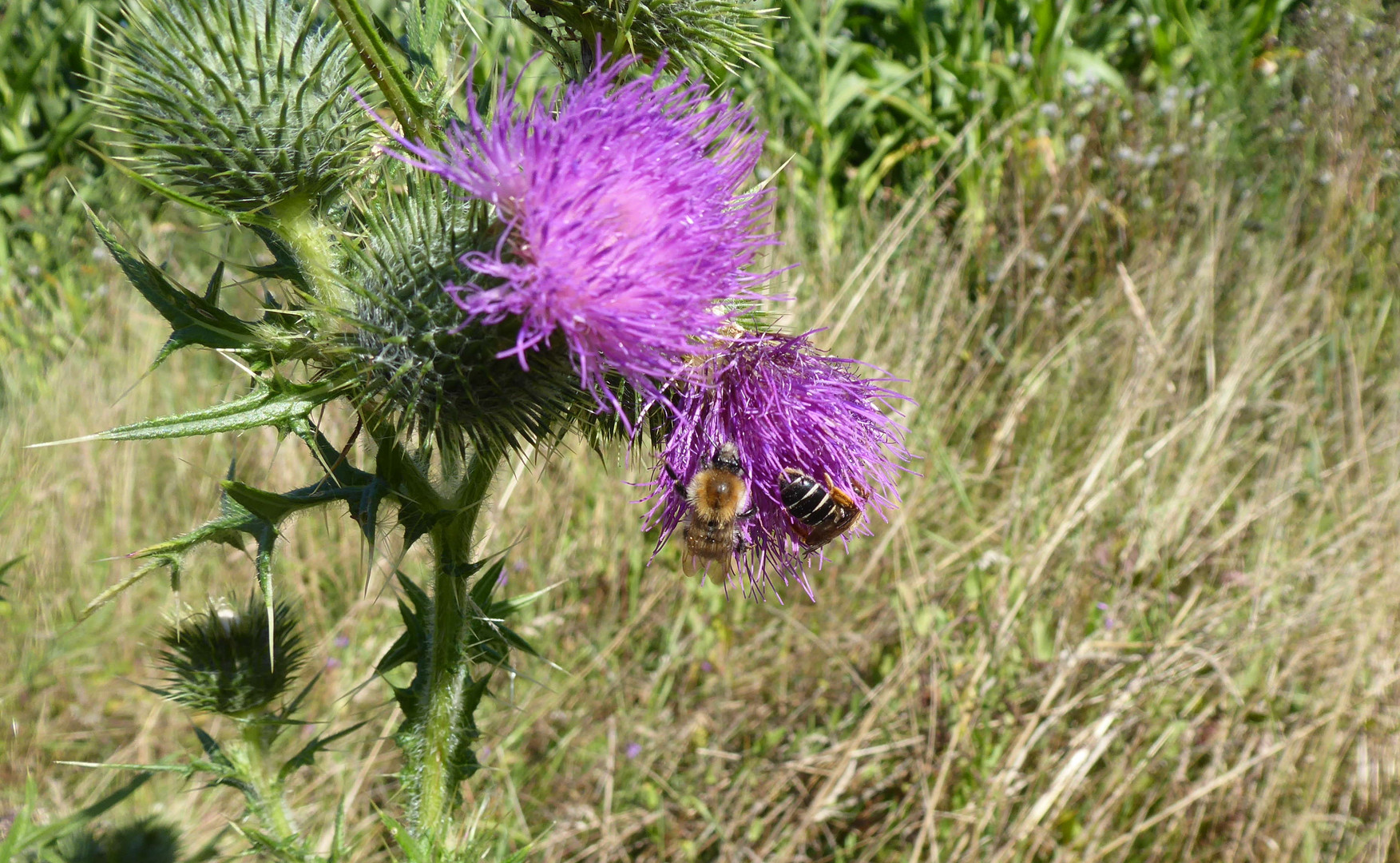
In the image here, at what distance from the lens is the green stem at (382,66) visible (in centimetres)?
138

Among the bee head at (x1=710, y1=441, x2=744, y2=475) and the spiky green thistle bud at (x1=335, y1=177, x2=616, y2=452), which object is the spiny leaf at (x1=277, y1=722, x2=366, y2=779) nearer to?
the spiky green thistle bud at (x1=335, y1=177, x2=616, y2=452)

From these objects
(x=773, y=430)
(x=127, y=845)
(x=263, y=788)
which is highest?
(x=773, y=430)

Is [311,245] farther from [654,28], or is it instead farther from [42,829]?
[42,829]

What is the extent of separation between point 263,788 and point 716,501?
116cm

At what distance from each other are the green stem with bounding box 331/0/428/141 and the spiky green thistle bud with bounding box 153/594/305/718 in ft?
3.76

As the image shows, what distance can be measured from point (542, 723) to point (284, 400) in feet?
8.12

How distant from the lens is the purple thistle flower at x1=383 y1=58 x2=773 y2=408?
1.45 meters

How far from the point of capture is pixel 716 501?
1953 mm

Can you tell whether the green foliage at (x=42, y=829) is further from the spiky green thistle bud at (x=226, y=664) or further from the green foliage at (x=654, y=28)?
the green foliage at (x=654, y=28)

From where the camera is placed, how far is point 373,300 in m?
1.57

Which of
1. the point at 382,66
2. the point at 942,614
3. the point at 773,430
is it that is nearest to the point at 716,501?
the point at 773,430

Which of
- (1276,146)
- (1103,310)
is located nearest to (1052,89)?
(1276,146)

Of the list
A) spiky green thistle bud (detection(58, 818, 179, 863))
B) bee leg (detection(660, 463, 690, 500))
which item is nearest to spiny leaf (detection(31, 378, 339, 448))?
bee leg (detection(660, 463, 690, 500))

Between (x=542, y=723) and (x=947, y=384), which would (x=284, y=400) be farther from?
(x=947, y=384)
